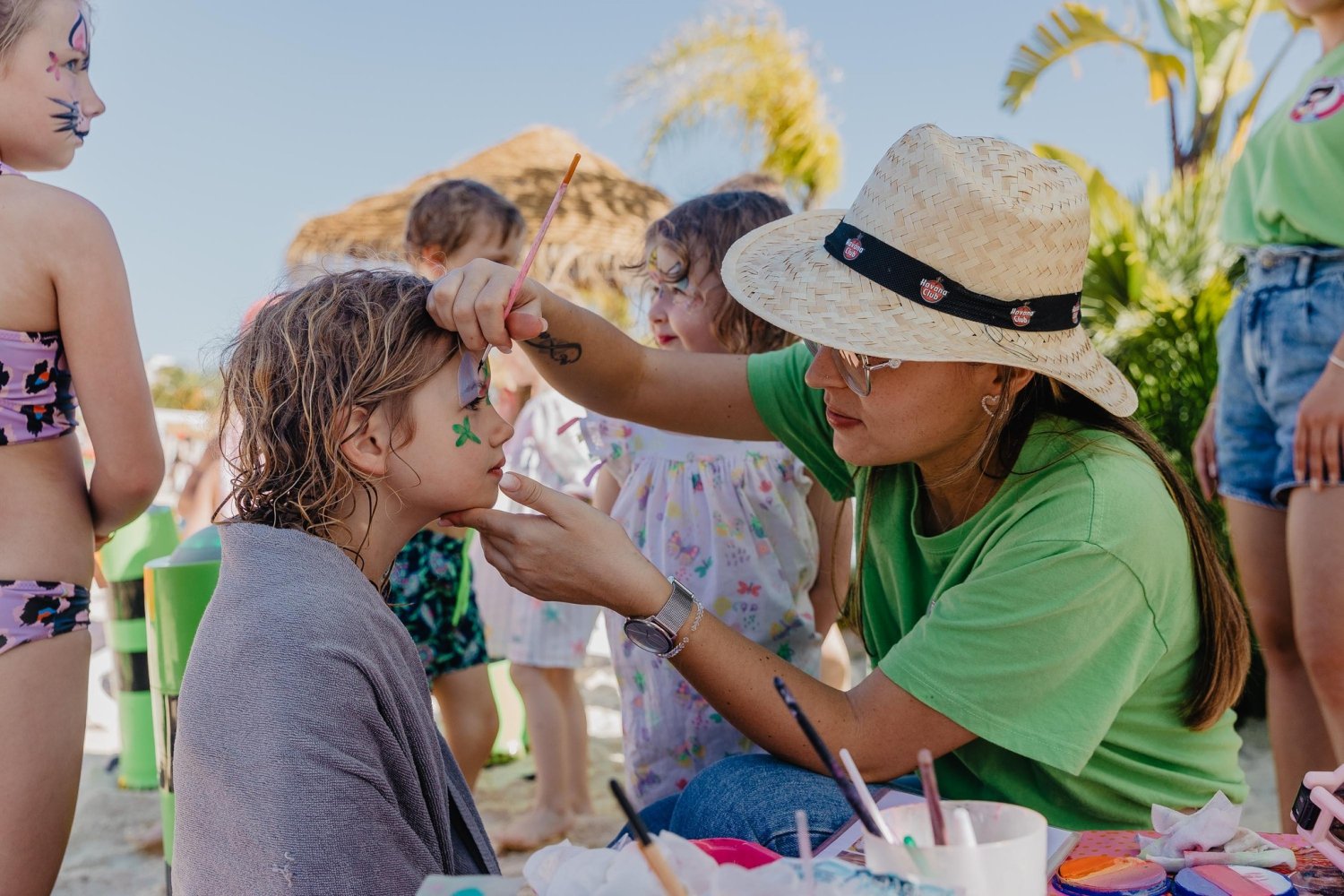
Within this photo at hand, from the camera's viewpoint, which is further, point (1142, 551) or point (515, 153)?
point (515, 153)

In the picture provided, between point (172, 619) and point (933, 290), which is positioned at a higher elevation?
point (933, 290)

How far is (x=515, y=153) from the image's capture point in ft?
28.8

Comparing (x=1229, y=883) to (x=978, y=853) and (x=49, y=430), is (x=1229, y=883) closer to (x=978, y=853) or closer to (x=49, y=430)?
(x=978, y=853)

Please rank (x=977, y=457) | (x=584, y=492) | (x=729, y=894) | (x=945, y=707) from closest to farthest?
(x=729, y=894)
(x=945, y=707)
(x=977, y=457)
(x=584, y=492)

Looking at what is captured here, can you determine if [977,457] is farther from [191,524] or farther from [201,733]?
[191,524]

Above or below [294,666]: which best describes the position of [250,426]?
above

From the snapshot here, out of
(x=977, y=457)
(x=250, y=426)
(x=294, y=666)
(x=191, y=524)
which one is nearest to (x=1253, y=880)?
(x=977, y=457)

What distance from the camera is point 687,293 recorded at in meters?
2.85

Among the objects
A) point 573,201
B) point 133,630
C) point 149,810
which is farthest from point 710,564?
point 573,201

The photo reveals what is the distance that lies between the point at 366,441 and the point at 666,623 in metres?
0.56

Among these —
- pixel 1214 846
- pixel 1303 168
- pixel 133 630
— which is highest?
pixel 1303 168

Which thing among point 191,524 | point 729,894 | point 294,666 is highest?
point 729,894

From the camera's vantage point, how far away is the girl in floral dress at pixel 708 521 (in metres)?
2.61

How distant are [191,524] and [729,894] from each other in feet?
12.3
